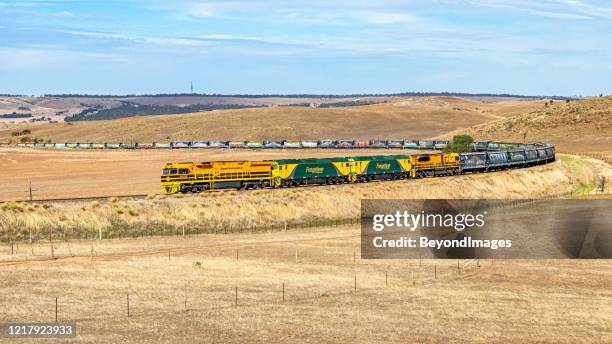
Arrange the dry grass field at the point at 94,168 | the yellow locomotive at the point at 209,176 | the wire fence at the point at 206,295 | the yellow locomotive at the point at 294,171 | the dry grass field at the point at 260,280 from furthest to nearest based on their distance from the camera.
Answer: the dry grass field at the point at 94,168, the yellow locomotive at the point at 294,171, the yellow locomotive at the point at 209,176, the wire fence at the point at 206,295, the dry grass field at the point at 260,280

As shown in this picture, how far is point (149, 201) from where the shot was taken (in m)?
66.8

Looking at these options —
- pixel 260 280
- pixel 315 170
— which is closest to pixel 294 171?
pixel 315 170

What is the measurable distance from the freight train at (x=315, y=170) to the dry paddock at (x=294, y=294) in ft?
52.9

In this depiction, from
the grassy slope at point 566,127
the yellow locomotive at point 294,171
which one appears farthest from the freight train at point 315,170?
the grassy slope at point 566,127

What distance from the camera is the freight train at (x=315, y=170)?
73.3 meters

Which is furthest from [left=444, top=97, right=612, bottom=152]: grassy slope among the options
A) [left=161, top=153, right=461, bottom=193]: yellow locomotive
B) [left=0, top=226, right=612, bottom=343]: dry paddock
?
[left=0, top=226, right=612, bottom=343]: dry paddock

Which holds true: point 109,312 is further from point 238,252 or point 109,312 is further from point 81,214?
point 81,214

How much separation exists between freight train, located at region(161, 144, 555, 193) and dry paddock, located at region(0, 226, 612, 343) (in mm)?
16129

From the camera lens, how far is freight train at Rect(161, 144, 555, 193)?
7331 cm

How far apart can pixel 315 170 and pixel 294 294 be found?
38548 millimetres

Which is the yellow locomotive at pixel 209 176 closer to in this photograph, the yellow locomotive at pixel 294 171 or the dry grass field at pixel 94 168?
the yellow locomotive at pixel 294 171

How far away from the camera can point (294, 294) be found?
4241 cm

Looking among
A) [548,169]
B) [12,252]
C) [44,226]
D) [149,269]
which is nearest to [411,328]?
[149,269]

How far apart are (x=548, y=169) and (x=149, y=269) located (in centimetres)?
6809
